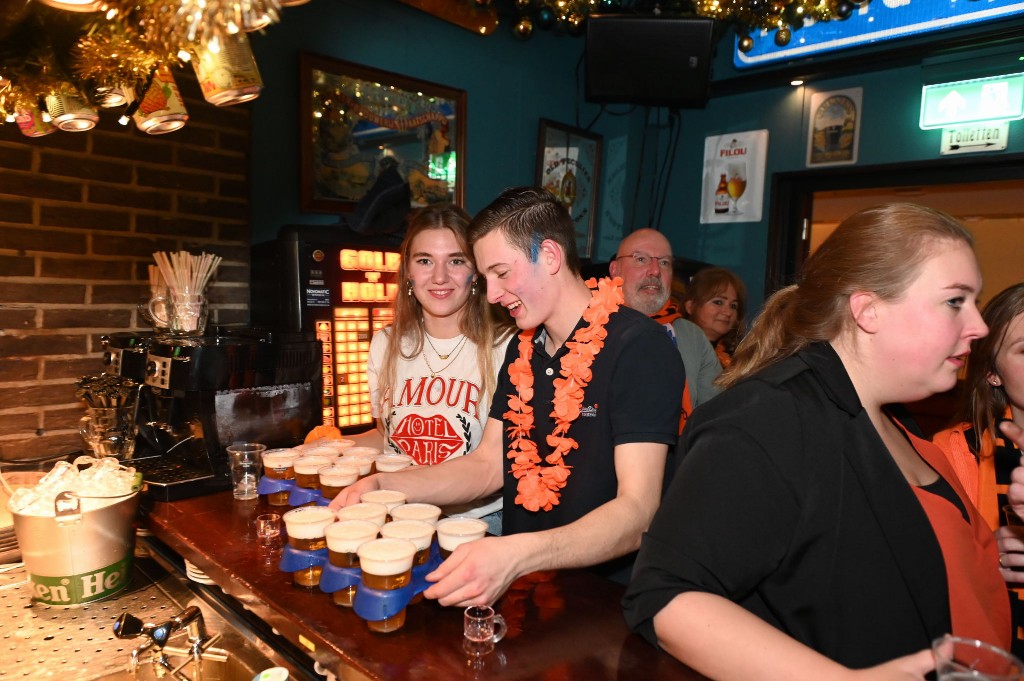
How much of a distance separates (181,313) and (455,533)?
173 centimetres

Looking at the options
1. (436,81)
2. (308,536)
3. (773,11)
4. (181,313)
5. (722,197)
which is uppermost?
(773,11)

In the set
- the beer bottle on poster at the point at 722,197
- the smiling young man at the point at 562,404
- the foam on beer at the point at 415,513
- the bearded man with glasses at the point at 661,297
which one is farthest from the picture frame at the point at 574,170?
the foam on beer at the point at 415,513

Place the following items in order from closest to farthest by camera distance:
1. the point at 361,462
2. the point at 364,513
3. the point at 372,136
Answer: the point at 364,513 → the point at 361,462 → the point at 372,136

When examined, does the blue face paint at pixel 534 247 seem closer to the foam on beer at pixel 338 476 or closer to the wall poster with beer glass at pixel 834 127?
the foam on beer at pixel 338 476

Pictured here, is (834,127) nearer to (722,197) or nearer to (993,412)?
(722,197)

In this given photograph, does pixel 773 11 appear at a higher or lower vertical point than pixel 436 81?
higher

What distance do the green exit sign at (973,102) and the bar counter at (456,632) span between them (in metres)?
4.17

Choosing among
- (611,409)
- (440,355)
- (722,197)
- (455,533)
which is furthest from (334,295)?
(722,197)

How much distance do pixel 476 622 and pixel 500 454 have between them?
816 millimetres

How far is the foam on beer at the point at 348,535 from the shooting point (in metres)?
1.23

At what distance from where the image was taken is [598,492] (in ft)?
5.41

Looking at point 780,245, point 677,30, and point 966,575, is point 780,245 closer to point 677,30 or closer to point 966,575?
point 677,30

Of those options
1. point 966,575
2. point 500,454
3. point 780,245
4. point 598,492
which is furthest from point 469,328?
point 780,245

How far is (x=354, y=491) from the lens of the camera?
1.57 m
